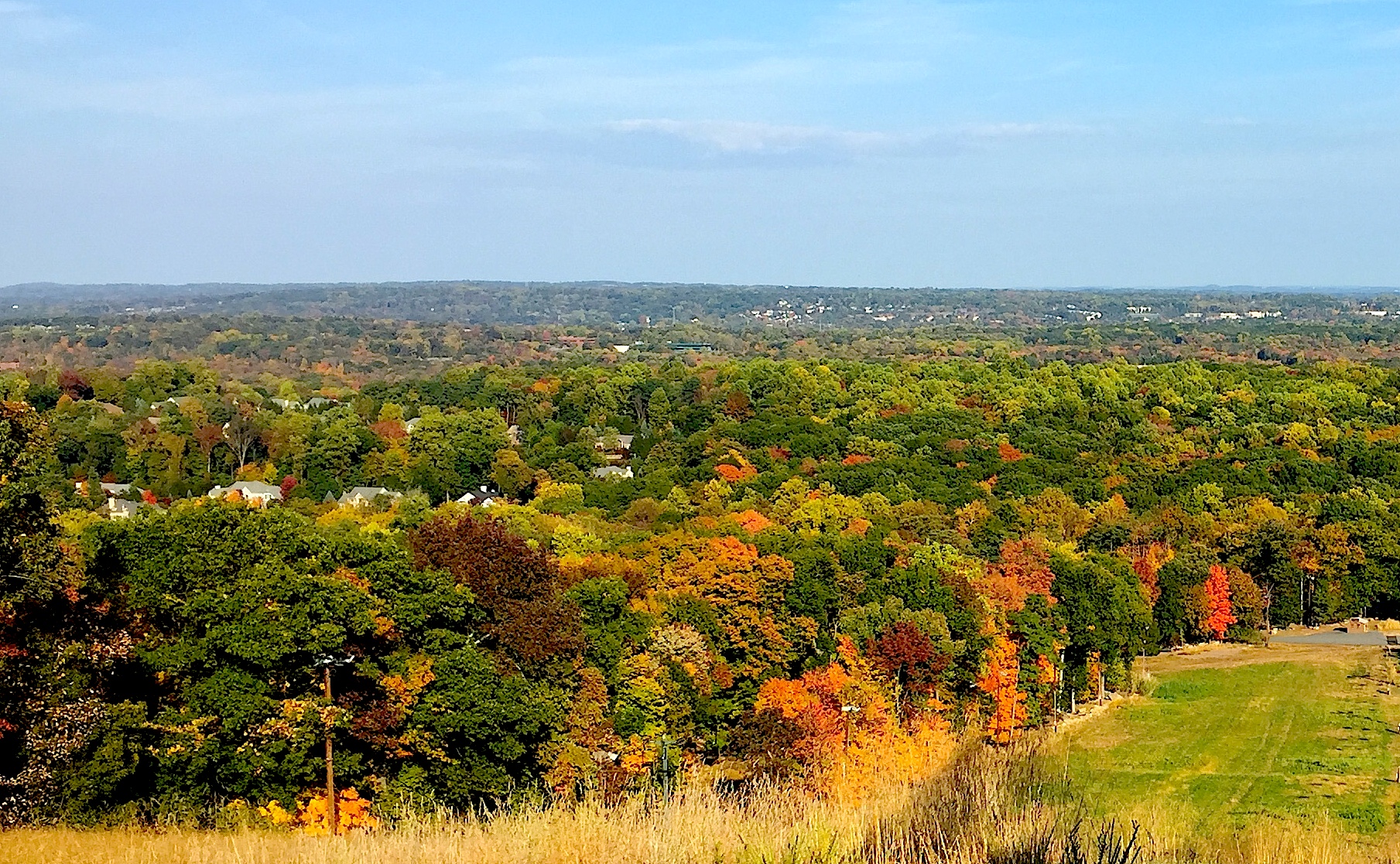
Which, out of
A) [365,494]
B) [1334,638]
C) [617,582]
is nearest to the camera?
[617,582]

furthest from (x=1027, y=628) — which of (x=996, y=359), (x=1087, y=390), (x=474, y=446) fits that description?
(x=996, y=359)

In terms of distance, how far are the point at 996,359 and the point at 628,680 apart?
89.2 meters

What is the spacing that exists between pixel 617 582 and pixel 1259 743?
53.7 feet

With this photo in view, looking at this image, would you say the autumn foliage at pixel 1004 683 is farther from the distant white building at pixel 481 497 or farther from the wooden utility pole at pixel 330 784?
the distant white building at pixel 481 497

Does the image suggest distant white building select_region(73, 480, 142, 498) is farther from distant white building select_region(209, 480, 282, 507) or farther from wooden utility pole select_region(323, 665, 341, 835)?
wooden utility pole select_region(323, 665, 341, 835)

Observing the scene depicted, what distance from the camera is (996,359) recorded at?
109125 mm

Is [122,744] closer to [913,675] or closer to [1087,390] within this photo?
[913,675]

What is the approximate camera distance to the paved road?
142ft

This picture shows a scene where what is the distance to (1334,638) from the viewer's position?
144 ft

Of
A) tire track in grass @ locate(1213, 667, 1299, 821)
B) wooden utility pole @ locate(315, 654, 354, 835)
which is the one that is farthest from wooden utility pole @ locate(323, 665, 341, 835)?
tire track in grass @ locate(1213, 667, 1299, 821)

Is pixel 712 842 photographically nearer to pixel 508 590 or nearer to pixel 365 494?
pixel 508 590

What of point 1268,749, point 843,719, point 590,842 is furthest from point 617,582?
point 590,842

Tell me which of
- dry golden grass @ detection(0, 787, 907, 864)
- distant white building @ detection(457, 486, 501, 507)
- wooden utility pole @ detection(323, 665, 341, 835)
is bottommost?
distant white building @ detection(457, 486, 501, 507)

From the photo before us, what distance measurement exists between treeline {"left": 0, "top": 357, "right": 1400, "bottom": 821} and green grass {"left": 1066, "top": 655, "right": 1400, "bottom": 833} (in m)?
1.87
